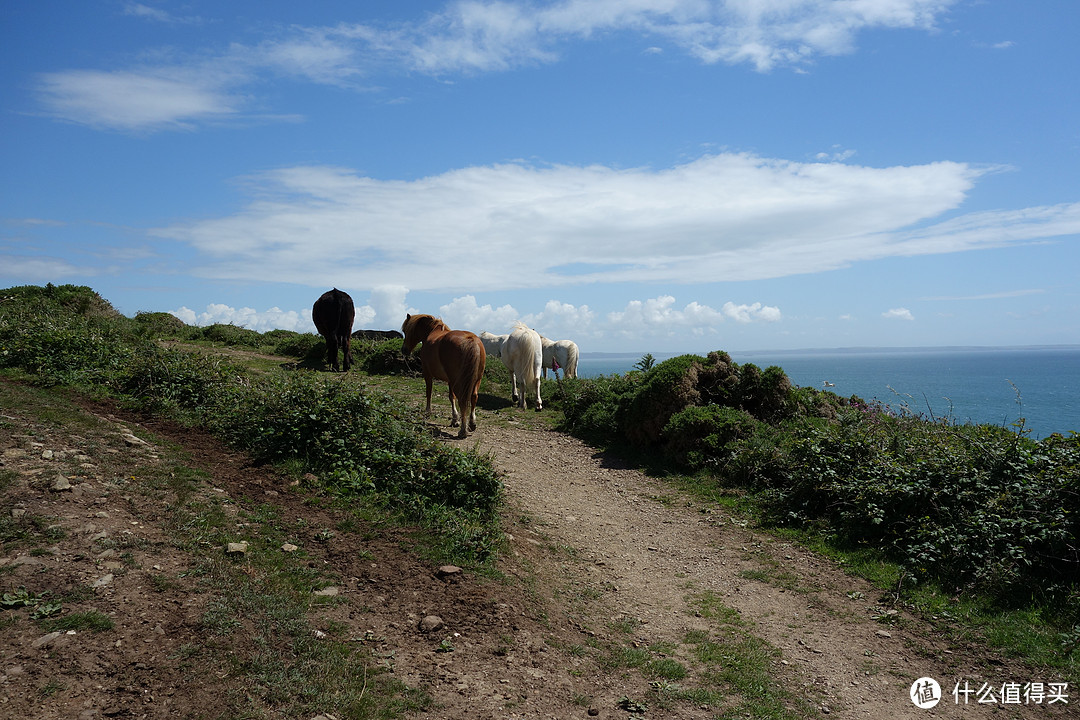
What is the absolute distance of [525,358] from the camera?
14203 millimetres

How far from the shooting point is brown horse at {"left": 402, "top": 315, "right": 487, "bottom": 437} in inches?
411

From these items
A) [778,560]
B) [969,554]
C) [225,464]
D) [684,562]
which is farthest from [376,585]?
[969,554]

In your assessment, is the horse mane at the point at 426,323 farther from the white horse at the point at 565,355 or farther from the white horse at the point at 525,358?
the white horse at the point at 565,355

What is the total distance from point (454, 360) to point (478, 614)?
623 cm

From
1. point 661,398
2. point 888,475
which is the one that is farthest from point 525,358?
point 888,475

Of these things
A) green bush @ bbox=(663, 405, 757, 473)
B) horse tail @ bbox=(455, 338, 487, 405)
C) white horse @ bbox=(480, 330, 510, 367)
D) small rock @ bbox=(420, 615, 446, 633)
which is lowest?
small rock @ bbox=(420, 615, 446, 633)

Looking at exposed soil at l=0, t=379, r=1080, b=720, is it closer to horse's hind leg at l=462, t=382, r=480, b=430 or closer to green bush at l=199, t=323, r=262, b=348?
horse's hind leg at l=462, t=382, r=480, b=430

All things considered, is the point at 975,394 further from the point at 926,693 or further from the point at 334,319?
the point at 926,693

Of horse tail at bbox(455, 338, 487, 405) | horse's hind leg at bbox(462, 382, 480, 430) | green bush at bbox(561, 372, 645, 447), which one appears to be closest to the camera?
horse tail at bbox(455, 338, 487, 405)

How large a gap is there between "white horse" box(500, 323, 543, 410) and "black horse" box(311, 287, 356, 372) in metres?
4.56

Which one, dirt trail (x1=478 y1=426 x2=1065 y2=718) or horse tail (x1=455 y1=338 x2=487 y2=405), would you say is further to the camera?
horse tail (x1=455 y1=338 x2=487 y2=405)

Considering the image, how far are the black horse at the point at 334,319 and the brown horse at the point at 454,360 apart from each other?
4427 millimetres

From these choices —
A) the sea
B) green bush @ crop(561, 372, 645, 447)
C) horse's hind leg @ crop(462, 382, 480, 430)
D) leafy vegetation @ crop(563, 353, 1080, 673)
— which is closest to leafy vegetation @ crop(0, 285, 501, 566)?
horse's hind leg @ crop(462, 382, 480, 430)

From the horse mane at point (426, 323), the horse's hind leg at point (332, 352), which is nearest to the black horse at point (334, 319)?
the horse's hind leg at point (332, 352)
